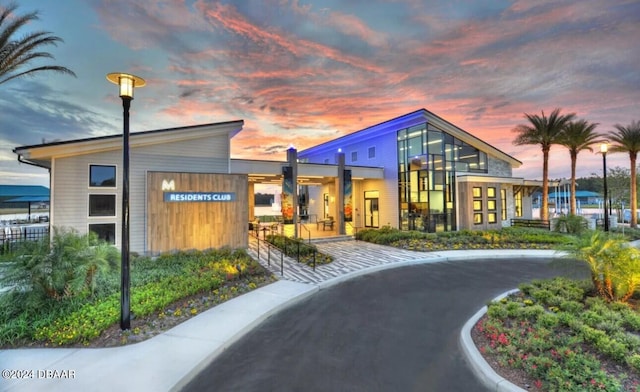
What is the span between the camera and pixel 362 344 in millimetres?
4855

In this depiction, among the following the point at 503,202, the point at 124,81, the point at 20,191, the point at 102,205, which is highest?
the point at 124,81

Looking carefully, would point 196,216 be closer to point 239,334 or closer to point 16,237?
point 239,334

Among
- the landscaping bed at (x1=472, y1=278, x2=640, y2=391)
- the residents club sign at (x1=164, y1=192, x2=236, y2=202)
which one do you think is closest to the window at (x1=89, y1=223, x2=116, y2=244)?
the residents club sign at (x1=164, y1=192, x2=236, y2=202)

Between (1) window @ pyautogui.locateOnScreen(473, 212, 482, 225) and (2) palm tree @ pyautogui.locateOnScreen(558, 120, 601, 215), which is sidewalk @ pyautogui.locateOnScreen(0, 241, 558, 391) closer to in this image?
(1) window @ pyautogui.locateOnScreen(473, 212, 482, 225)

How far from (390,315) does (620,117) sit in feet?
91.0

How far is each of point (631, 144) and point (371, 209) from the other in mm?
21473

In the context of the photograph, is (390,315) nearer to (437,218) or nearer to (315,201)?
(437,218)

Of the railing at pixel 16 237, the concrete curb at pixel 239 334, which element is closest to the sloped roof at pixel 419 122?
the concrete curb at pixel 239 334

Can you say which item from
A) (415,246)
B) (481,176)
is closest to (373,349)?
(415,246)

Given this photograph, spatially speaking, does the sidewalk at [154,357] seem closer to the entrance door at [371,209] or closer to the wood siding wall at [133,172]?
the wood siding wall at [133,172]

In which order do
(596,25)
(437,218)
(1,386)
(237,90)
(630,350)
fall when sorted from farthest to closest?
(437,218) → (237,90) → (596,25) → (630,350) → (1,386)

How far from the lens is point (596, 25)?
11.2m

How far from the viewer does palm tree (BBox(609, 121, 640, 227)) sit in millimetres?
21625

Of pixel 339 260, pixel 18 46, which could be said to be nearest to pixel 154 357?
pixel 339 260
